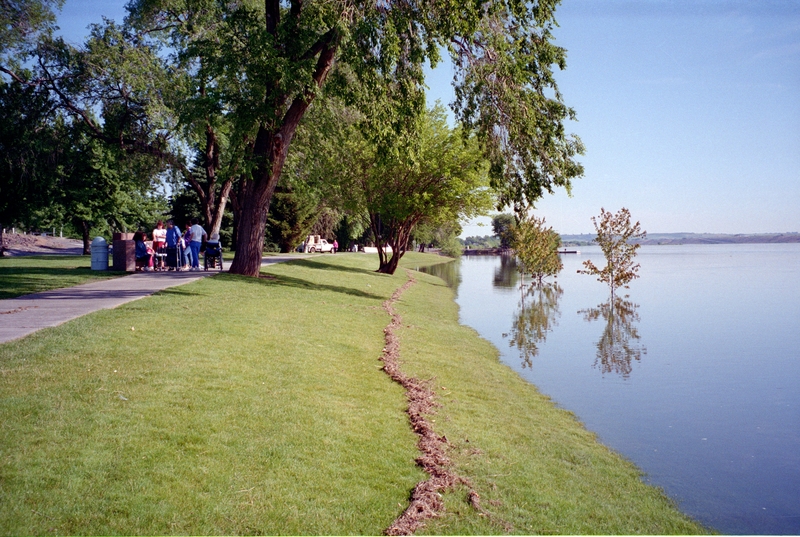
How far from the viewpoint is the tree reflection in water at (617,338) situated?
17172 millimetres

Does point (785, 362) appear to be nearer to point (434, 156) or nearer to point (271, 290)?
point (271, 290)

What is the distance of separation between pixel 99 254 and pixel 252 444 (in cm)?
1877

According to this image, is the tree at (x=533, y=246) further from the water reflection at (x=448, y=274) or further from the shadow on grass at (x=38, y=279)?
the shadow on grass at (x=38, y=279)

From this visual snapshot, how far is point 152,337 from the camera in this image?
10414 millimetres

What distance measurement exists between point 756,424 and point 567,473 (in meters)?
5.91

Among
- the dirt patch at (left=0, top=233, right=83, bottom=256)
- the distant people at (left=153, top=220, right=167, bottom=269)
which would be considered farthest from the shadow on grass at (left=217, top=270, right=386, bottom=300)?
the dirt patch at (left=0, top=233, right=83, bottom=256)

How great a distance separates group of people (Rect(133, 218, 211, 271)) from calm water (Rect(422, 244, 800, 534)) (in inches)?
446

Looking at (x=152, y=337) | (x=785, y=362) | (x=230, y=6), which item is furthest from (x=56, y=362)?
(x=230, y=6)

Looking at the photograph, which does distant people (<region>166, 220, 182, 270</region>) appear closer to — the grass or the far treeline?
the far treeline

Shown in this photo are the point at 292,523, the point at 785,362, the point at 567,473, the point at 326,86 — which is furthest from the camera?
the point at 326,86

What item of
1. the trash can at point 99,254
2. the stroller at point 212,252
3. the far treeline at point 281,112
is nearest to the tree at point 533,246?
the far treeline at point 281,112

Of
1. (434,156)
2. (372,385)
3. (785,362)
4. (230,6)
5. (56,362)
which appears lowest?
(785,362)

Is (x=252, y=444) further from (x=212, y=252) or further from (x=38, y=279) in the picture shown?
(x=212, y=252)

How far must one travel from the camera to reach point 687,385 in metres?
14.8
